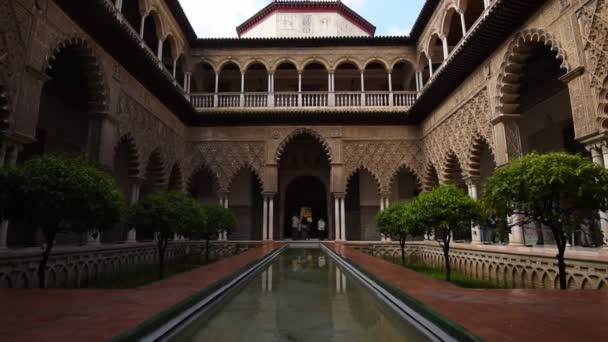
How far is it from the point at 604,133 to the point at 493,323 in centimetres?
475

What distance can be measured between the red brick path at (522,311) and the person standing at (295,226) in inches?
487

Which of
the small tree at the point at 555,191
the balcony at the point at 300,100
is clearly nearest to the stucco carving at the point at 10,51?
the small tree at the point at 555,191

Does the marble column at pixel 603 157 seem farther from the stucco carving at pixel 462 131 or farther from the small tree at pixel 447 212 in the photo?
the stucco carving at pixel 462 131

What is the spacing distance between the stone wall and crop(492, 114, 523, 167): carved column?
2.00 meters

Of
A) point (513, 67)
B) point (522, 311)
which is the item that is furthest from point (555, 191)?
point (513, 67)

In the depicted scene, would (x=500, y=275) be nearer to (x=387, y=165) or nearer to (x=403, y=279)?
(x=403, y=279)

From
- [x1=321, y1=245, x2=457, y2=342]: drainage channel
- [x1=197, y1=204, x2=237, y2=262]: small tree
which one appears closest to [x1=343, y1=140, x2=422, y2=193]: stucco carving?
[x1=197, y1=204, x2=237, y2=262]: small tree

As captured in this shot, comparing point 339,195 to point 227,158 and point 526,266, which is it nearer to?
point 227,158

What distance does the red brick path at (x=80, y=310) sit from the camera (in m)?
1.96

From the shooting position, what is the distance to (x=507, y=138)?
7895 mm

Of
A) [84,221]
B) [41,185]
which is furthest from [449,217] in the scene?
[41,185]

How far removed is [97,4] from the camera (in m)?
6.87

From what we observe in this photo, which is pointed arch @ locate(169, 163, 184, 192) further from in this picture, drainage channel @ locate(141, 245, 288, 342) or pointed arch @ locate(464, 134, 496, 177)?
pointed arch @ locate(464, 134, 496, 177)

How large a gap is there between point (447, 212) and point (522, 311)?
145 inches
